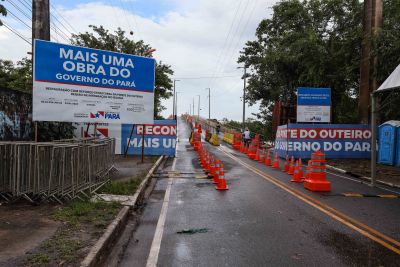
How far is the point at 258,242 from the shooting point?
5.99 meters

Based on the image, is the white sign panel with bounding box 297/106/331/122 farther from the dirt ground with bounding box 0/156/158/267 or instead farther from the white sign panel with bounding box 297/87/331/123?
the dirt ground with bounding box 0/156/158/267

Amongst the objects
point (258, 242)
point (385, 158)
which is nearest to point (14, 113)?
point (258, 242)

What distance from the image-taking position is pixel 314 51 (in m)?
27.8

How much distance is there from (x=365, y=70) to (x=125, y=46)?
23.3 metres

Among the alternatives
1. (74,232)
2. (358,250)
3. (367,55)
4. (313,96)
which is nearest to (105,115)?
(74,232)

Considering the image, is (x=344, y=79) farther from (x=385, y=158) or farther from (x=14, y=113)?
(x=14, y=113)

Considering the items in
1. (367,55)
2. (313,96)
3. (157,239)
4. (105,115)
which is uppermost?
(367,55)

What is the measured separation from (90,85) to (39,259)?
10.1m

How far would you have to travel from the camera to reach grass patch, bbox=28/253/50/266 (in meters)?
4.65

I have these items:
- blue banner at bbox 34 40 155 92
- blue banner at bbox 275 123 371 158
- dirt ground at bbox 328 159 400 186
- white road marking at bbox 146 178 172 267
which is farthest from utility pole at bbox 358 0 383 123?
white road marking at bbox 146 178 172 267

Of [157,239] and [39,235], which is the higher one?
[39,235]

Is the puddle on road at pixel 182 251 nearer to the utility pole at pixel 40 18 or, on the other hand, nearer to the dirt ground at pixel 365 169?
the utility pole at pixel 40 18

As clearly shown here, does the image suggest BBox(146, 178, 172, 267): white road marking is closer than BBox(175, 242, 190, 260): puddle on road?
Yes

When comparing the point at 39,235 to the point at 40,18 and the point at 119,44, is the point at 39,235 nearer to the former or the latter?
the point at 40,18
